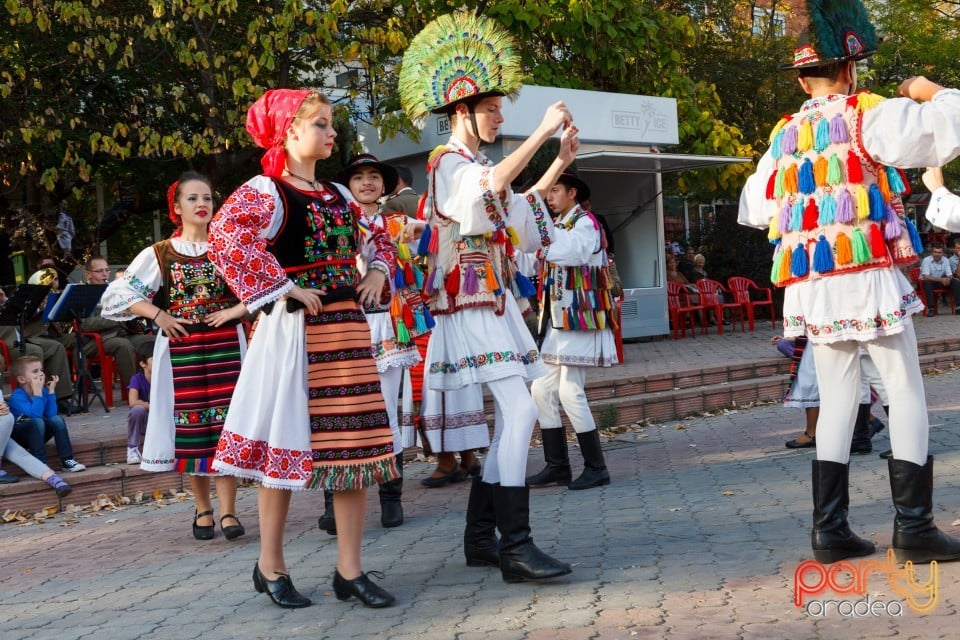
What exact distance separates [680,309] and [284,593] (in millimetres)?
13867

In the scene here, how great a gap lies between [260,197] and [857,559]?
286 centimetres

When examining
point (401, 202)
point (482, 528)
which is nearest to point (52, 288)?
point (401, 202)

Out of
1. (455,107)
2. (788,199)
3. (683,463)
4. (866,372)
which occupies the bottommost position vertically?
(683,463)

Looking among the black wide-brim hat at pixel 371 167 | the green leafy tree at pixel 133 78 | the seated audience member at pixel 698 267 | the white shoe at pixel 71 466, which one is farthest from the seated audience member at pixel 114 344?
the seated audience member at pixel 698 267

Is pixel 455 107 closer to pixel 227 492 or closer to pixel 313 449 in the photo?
pixel 313 449

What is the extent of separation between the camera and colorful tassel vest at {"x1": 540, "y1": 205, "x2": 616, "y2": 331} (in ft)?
23.3

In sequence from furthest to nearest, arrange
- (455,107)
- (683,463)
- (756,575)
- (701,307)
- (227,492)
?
1. (701,307)
2. (683,463)
3. (227,492)
4. (455,107)
5. (756,575)

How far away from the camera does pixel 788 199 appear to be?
4723mm

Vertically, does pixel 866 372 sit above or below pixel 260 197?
below

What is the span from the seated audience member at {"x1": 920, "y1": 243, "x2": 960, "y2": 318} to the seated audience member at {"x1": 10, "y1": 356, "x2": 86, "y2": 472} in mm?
17743

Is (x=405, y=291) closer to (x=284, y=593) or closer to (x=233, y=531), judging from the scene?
(x=233, y=531)

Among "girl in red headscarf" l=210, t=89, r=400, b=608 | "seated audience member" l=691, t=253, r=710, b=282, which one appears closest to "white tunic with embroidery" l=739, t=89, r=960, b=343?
"girl in red headscarf" l=210, t=89, r=400, b=608

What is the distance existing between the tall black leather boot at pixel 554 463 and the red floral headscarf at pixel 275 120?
10.7ft

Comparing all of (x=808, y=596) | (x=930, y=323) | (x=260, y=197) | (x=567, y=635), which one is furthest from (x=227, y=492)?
(x=930, y=323)
